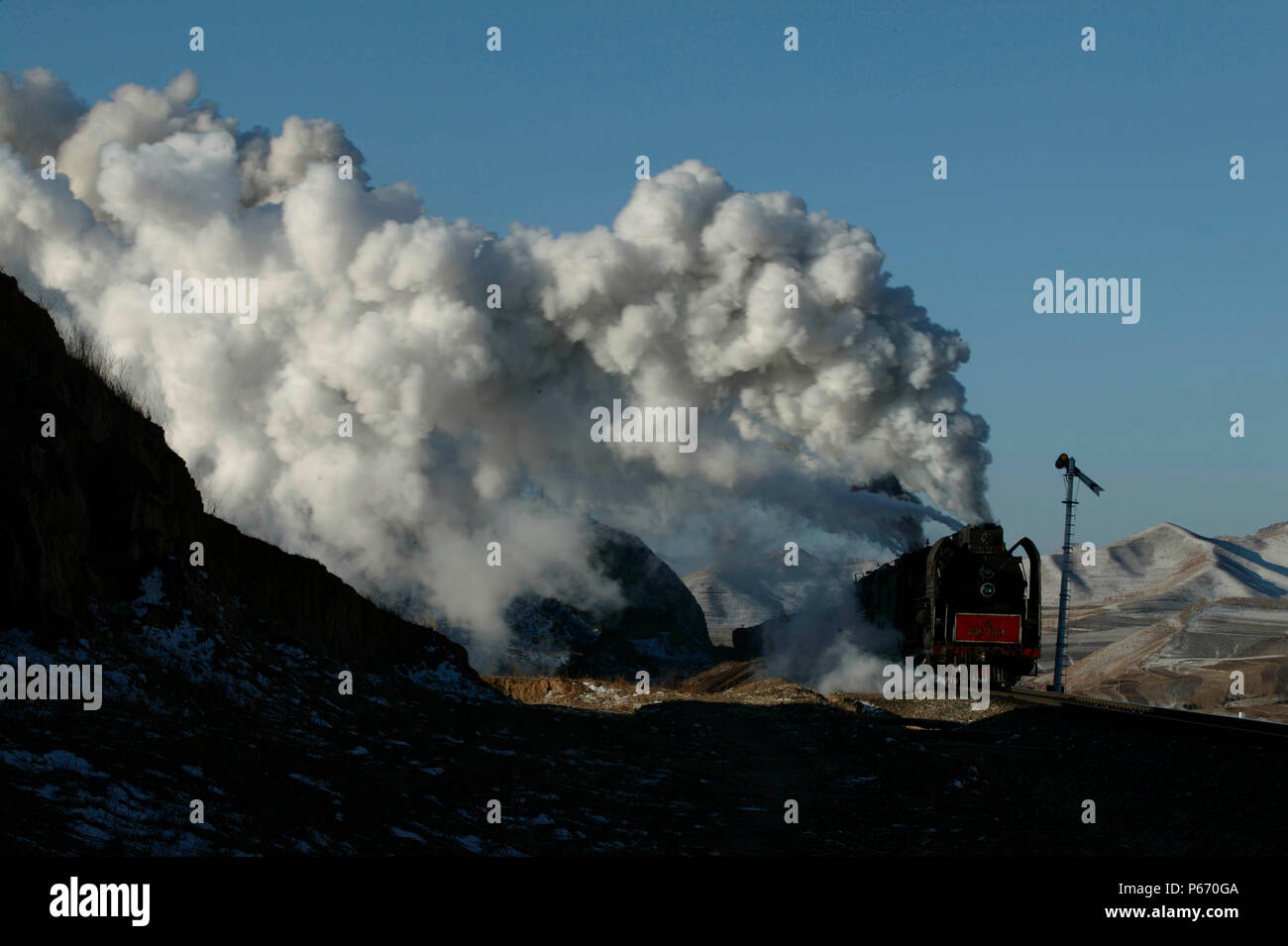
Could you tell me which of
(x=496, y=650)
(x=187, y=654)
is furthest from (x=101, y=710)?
(x=496, y=650)

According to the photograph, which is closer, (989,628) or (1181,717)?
(1181,717)

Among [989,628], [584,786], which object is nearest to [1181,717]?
[989,628]

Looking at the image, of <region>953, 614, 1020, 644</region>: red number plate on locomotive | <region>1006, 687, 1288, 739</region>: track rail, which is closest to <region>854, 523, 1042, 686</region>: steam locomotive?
<region>953, 614, 1020, 644</region>: red number plate on locomotive

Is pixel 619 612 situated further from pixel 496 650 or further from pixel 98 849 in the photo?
pixel 98 849

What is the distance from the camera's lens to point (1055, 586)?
12706 cm

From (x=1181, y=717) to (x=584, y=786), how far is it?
11.4 meters

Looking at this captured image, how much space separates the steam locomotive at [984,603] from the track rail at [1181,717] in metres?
2.28

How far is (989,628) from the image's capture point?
30250 mm

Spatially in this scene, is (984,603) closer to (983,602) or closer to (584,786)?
(983,602)

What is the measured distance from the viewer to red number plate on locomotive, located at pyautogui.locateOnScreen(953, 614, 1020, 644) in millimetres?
30125

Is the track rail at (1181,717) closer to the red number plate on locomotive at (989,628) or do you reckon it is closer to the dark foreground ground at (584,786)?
the dark foreground ground at (584,786)

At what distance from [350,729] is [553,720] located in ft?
22.7

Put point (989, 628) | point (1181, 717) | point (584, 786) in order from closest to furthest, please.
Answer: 1. point (584, 786)
2. point (1181, 717)
3. point (989, 628)
